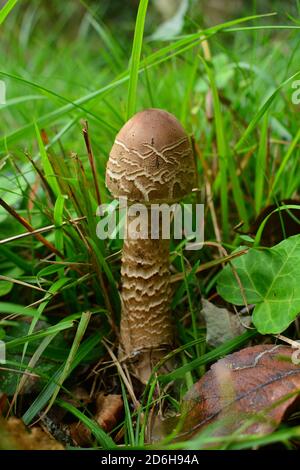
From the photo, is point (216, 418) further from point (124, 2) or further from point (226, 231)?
point (124, 2)

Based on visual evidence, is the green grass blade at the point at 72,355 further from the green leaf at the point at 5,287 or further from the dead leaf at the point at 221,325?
the dead leaf at the point at 221,325

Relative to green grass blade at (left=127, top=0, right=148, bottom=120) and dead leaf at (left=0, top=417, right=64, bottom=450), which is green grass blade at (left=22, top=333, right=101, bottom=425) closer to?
dead leaf at (left=0, top=417, right=64, bottom=450)

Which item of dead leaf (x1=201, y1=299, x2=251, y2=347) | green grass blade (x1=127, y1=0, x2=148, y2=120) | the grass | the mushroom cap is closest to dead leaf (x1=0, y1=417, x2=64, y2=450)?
the grass

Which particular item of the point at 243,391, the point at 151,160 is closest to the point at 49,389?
the point at 243,391

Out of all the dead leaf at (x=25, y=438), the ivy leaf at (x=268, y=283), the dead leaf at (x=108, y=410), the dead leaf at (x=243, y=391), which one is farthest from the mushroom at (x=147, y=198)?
the dead leaf at (x=25, y=438)

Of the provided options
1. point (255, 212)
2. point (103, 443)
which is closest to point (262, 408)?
point (103, 443)
